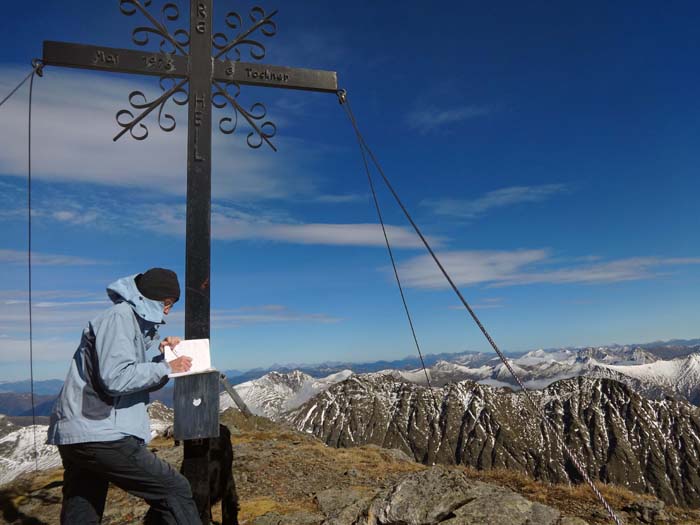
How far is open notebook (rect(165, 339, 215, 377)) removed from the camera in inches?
208

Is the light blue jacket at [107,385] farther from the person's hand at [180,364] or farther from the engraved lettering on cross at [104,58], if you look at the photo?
the engraved lettering on cross at [104,58]

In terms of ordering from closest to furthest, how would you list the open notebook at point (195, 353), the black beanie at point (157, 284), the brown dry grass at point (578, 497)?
the black beanie at point (157, 284), the open notebook at point (195, 353), the brown dry grass at point (578, 497)

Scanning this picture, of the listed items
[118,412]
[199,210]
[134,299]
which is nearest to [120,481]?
[118,412]

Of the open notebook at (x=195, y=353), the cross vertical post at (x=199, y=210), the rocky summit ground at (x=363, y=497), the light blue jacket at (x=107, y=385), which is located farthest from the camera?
the rocky summit ground at (x=363, y=497)

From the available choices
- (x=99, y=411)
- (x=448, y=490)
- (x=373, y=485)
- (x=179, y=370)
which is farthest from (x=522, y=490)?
(x=99, y=411)

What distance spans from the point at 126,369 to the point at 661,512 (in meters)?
10.8

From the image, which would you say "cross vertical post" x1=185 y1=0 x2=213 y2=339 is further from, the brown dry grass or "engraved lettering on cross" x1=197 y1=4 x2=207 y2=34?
the brown dry grass

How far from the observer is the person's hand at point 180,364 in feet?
16.8

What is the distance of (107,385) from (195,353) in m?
1.30

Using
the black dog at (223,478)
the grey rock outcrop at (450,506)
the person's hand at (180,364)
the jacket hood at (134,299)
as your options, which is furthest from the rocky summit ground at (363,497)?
the jacket hood at (134,299)

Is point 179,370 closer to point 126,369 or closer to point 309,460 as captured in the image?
point 126,369

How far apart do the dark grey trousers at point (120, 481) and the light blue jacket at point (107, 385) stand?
0.46ft

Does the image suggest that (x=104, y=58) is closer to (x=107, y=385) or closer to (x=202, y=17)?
(x=202, y=17)

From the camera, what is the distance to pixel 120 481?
4613 millimetres
